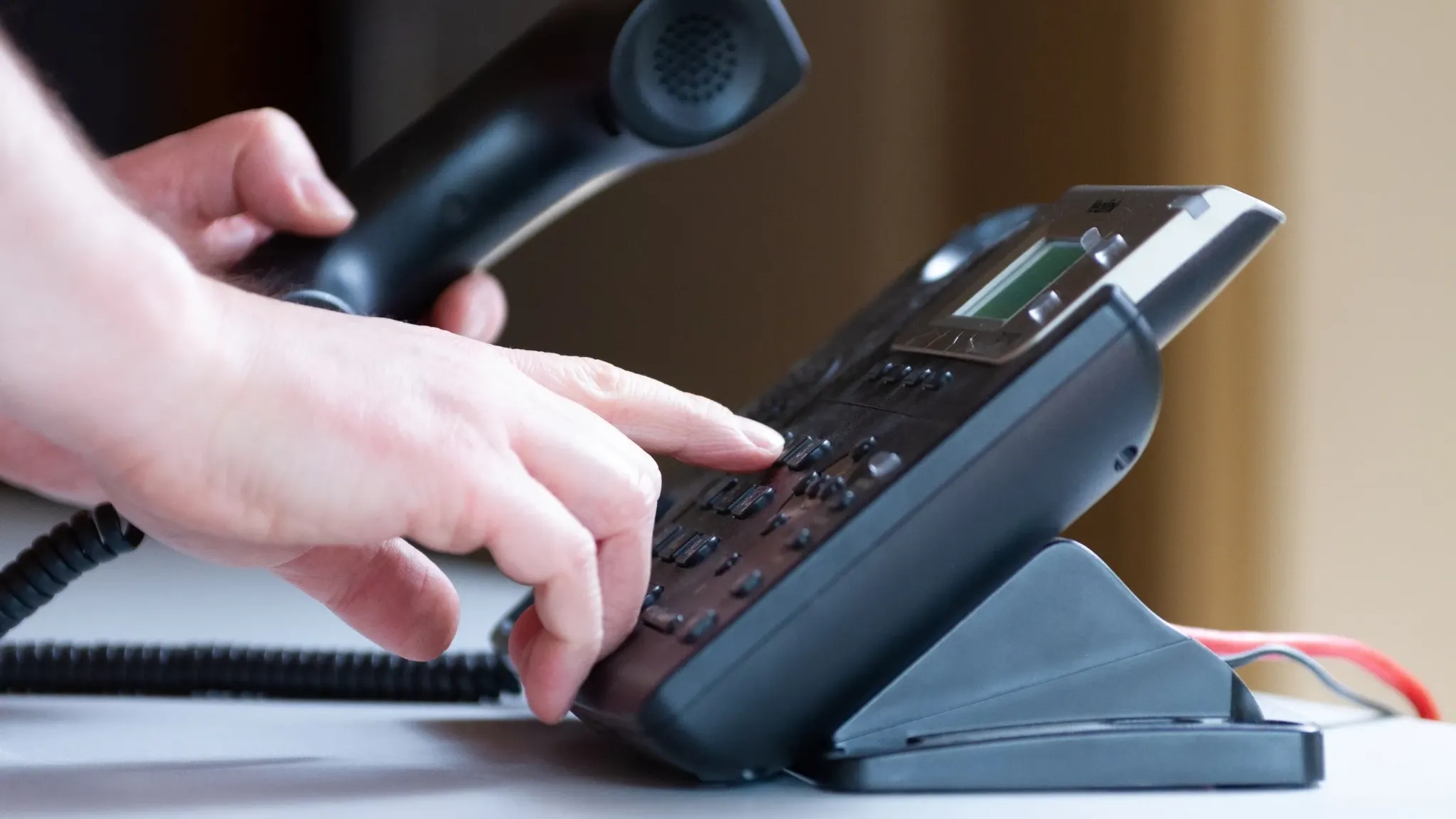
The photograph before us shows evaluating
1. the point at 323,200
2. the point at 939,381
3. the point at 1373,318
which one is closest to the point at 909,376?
the point at 939,381

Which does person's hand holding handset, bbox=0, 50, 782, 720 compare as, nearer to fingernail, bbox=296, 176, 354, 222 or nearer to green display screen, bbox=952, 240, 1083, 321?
green display screen, bbox=952, 240, 1083, 321

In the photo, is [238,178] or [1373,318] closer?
[238,178]

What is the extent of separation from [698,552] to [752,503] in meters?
0.02

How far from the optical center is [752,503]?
0.44 m

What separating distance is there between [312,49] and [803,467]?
134cm

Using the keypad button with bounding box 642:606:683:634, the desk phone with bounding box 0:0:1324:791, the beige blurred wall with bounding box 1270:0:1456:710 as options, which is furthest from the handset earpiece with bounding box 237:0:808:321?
the beige blurred wall with bounding box 1270:0:1456:710

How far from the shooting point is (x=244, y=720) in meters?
0.52

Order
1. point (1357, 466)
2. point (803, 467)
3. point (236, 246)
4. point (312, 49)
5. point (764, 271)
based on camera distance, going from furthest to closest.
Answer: point (312, 49) → point (764, 271) → point (1357, 466) → point (236, 246) → point (803, 467)

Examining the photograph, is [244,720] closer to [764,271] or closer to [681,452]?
[681,452]

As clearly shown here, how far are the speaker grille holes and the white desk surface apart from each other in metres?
0.26

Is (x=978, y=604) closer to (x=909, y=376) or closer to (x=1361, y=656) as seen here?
(x=909, y=376)

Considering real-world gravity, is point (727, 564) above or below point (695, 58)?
below

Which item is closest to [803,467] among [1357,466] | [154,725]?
[154,725]

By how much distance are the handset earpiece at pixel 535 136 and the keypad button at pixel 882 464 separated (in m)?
0.23
